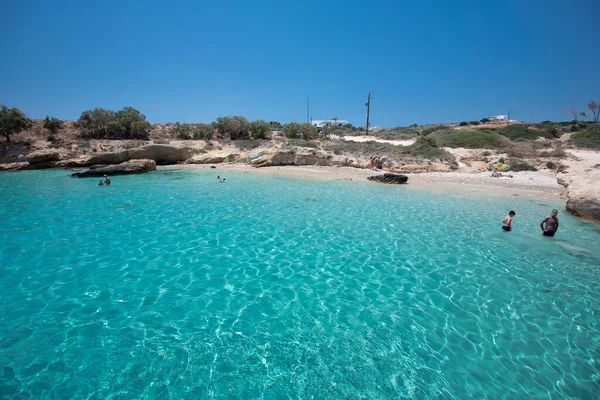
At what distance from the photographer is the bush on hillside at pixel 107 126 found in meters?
31.9

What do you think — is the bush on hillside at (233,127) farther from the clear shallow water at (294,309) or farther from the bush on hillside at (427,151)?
the clear shallow water at (294,309)

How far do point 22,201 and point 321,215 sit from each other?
44.7 feet

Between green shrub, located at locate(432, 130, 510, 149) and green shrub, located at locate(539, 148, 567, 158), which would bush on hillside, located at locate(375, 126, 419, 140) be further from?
green shrub, located at locate(539, 148, 567, 158)

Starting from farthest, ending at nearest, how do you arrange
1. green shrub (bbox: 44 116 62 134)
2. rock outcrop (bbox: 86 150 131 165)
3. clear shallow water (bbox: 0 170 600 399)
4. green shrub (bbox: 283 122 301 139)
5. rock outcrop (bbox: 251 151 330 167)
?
green shrub (bbox: 283 122 301 139) → green shrub (bbox: 44 116 62 134) → rock outcrop (bbox: 251 151 330 167) → rock outcrop (bbox: 86 150 131 165) → clear shallow water (bbox: 0 170 600 399)

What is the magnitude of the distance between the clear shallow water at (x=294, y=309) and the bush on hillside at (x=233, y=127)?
25.4 metres

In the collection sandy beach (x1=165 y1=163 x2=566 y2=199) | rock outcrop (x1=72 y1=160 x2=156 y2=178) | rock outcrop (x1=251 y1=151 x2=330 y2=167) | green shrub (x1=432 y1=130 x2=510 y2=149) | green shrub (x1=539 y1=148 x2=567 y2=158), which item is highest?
green shrub (x1=432 y1=130 x2=510 y2=149)

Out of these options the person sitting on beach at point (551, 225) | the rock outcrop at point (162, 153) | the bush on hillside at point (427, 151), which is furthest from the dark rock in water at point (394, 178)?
the rock outcrop at point (162, 153)

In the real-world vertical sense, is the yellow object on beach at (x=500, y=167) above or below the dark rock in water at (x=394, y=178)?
above

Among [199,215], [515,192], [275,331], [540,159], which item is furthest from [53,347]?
[540,159]

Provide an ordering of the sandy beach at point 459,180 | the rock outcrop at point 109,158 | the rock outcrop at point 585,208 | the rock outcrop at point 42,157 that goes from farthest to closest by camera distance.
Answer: the rock outcrop at point 42,157, the rock outcrop at point 109,158, the sandy beach at point 459,180, the rock outcrop at point 585,208

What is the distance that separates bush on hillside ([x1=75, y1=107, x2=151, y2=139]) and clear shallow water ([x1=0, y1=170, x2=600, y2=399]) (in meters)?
25.6

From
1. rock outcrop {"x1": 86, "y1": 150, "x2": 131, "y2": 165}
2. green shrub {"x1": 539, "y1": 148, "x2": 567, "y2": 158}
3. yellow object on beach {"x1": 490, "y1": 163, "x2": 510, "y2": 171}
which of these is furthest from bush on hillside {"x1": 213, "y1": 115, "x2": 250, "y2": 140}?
green shrub {"x1": 539, "y1": 148, "x2": 567, "y2": 158}

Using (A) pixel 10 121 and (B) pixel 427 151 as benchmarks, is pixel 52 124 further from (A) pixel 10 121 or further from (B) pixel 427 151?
(B) pixel 427 151

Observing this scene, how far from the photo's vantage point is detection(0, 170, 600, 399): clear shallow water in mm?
3367
